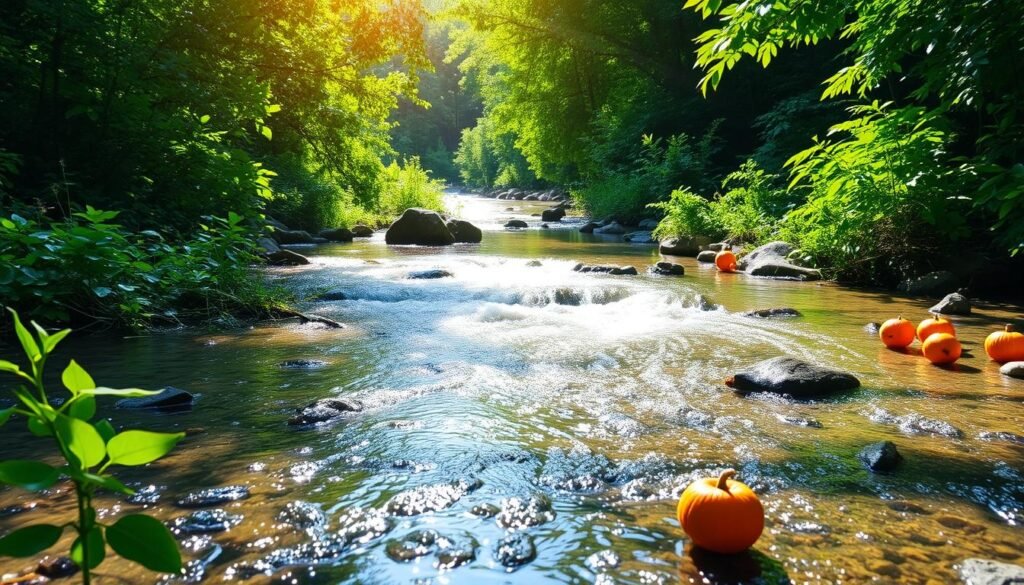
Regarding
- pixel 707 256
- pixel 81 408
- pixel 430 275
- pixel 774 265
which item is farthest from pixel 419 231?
pixel 81 408

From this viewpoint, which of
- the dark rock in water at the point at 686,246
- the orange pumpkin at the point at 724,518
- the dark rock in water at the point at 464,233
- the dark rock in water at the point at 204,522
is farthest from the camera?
the dark rock in water at the point at 464,233

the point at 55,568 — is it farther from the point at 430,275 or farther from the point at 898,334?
the point at 430,275

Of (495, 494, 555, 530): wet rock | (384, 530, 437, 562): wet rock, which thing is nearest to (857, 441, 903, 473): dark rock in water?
(495, 494, 555, 530): wet rock

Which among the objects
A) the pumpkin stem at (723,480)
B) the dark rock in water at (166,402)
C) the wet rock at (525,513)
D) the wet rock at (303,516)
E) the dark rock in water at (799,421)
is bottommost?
the wet rock at (525,513)

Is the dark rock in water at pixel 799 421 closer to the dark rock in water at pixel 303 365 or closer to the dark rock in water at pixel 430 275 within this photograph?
the dark rock in water at pixel 303 365

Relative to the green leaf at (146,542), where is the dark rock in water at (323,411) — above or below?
below

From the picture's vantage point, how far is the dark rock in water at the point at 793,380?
4.30m

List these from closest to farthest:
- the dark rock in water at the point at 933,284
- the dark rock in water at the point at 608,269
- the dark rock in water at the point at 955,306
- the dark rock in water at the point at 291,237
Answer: the dark rock in water at the point at 955,306 < the dark rock in water at the point at 933,284 < the dark rock in water at the point at 608,269 < the dark rock in water at the point at 291,237

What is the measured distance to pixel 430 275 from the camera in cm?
1091

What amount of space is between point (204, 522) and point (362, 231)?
60.9ft

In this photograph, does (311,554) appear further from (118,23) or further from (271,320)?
(118,23)

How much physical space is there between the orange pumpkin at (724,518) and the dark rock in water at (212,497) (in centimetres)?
181

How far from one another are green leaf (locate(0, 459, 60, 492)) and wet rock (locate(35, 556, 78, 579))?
4.72ft

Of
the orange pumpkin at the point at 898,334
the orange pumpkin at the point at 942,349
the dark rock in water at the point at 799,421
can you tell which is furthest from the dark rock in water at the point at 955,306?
the dark rock in water at the point at 799,421
